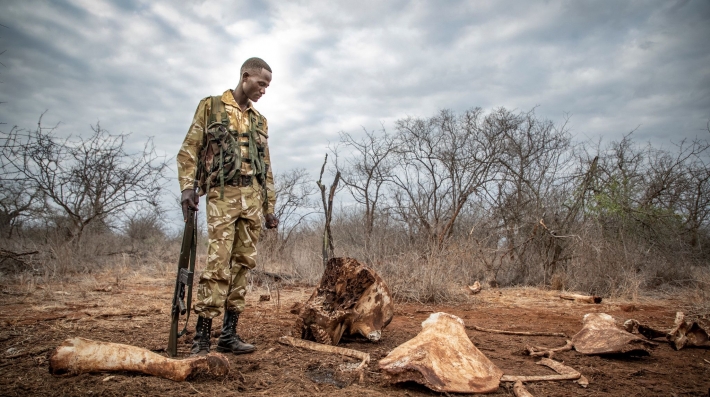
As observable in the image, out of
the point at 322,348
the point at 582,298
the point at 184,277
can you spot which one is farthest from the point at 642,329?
the point at 184,277

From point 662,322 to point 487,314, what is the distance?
6.43ft

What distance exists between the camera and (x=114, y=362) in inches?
85.0

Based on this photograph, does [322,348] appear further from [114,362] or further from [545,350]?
[545,350]

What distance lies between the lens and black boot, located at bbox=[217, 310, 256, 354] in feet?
9.59

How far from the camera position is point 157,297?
595cm

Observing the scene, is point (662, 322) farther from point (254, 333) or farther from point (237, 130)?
point (237, 130)

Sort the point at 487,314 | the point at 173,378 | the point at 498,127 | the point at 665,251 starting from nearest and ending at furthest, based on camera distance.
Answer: the point at 173,378, the point at 487,314, the point at 665,251, the point at 498,127

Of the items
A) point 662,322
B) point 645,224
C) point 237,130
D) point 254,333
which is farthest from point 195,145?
point 645,224

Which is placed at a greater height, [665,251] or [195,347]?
[665,251]

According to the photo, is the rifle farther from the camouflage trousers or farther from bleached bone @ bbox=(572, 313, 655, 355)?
bleached bone @ bbox=(572, 313, 655, 355)

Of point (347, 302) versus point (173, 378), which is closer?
point (173, 378)

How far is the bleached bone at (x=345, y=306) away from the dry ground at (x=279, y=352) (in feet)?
0.56

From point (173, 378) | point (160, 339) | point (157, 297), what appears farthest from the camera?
point (157, 297)

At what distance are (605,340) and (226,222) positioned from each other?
299 cm
